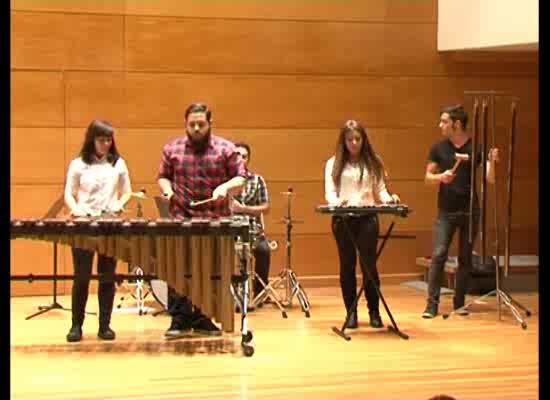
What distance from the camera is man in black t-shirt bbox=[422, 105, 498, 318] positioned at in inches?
280

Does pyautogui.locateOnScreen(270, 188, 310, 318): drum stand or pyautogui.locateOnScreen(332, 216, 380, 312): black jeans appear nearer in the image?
pyautogui.locateOnScreen(332, 216, 380, 312): black jeans

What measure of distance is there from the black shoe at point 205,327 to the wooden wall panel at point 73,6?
3.28 m

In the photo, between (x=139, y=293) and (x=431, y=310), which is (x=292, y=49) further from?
(x=431, y=310)

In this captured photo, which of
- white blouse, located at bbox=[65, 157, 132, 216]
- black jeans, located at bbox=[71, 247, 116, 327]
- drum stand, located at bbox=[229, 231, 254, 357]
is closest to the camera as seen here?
drum stand, located at bbox=[229, 231, 254, 357]

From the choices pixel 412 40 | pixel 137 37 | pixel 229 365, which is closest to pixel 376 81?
pixel 412 40

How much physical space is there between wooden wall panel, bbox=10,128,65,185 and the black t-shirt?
132 inches

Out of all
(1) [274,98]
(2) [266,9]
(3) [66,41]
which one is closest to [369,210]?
(1) [274,98]

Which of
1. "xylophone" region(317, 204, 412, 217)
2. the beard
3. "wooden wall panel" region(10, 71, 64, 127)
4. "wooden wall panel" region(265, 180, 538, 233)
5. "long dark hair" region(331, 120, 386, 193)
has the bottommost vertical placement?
"wooden wall panel" region(265, 180, 538, 233)

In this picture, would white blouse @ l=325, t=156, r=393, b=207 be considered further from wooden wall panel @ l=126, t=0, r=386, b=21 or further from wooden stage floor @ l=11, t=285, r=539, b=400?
wooden wall panel @ l=126, t=0, r=386, b=21

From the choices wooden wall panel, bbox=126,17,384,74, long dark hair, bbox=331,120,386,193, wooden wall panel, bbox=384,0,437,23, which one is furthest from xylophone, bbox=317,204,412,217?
wooden wall panel, bbox=384,0,437,23

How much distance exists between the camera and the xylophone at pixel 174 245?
560cm

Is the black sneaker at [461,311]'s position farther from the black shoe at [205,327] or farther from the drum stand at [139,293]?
the drum stand at [139,293]

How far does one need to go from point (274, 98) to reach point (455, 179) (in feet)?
7.46

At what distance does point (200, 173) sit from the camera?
612 centimetres
